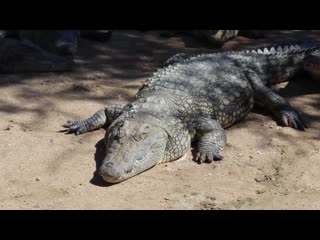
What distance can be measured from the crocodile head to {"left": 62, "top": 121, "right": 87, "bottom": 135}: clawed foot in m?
0.50

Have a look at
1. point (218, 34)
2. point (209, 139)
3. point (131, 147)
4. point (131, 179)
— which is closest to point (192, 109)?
point (209, 139)

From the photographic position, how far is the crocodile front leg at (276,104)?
214 inches

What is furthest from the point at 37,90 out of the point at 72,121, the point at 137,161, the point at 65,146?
the point at 137,161

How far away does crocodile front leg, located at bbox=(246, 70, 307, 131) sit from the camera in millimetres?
5441

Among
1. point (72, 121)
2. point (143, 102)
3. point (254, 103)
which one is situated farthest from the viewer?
point (254, 103)

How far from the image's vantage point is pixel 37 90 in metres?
6.29

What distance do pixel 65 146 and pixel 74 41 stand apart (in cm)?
327

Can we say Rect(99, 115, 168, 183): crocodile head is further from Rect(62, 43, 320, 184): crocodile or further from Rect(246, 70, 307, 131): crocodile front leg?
Rect(246, 70, 307, 131): crocodile front leg

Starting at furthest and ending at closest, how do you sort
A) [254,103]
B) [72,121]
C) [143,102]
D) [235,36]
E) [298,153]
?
[235,36], [254,103], [72,121], [143,102], [298,153]

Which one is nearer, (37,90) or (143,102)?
(143,102)

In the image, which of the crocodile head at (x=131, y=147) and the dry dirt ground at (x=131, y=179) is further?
the crocodile head at (x=131, y=147)

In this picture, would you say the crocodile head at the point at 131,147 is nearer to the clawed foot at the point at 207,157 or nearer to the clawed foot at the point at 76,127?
the clawed foot at the point at 207,157

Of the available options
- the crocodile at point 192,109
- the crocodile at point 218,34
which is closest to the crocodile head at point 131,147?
the crocodile at point 192,109

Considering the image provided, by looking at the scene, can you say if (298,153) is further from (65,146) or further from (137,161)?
(65,146)
